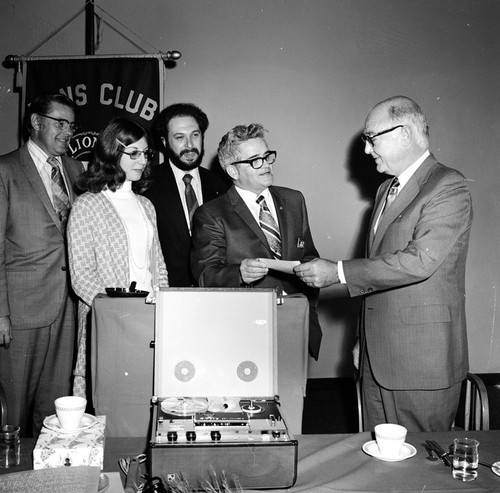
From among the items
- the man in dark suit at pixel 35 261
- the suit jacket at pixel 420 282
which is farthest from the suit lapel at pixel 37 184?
the suit jacket at pixel 420 282

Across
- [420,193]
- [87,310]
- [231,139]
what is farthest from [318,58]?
[87,310]

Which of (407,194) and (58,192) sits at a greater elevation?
(58,192)

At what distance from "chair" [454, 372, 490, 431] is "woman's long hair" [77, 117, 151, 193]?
173 cm

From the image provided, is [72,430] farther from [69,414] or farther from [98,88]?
[98,88]

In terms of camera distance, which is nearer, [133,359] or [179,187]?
[133,359]

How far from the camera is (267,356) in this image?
1959 millimetres

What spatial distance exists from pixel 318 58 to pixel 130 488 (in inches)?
152

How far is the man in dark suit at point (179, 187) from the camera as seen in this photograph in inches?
144

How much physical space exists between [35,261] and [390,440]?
2310 millimetres

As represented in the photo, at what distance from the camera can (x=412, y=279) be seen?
8.11ft

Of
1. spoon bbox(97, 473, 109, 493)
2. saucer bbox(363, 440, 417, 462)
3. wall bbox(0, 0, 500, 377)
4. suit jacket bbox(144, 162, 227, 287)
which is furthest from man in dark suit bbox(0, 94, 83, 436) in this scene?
saucer bbox(363, 440, 417, 462)

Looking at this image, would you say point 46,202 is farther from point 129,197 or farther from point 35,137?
point 129,197

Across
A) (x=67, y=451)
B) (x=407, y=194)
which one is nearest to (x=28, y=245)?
(x=407, y=194)

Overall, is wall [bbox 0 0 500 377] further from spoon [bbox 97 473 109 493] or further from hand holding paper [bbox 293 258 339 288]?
spoon [bbox 97 473 109 493]
